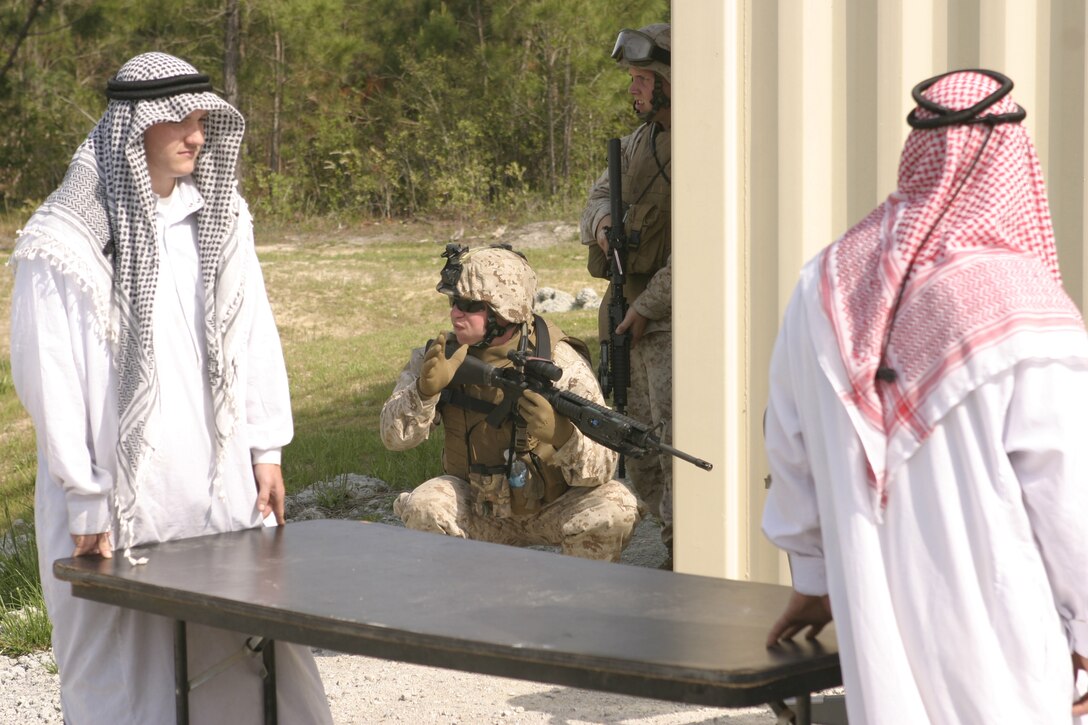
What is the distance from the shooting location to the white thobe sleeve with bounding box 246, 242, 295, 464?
375 cm

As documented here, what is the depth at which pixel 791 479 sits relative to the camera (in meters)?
2.55

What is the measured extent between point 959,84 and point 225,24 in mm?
19054

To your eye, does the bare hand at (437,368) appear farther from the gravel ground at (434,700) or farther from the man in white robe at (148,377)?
the man in white robe at (148,377)

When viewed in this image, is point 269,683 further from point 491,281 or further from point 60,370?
point 491,281

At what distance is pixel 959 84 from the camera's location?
2389 mm

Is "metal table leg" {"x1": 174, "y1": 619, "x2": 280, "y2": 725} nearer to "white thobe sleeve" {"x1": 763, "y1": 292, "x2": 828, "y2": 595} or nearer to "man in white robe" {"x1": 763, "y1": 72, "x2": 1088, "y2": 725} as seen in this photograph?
"white thobe sleeve" {"x1": 763, "y1": 292, "x2": 828, "y2": 595}

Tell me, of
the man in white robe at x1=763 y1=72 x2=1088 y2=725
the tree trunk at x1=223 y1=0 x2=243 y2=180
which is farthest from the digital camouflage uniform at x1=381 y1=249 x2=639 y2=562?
the tree trunk at x1=223 y1=0 x2=243 y2=180

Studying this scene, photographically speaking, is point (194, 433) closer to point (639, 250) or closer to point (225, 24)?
point (639, 250)

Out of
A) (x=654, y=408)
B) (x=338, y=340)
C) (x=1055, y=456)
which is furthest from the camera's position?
(x=338, y=340)

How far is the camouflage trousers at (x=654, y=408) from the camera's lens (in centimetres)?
579

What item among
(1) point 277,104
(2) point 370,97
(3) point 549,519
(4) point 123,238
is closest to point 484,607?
(4) point 123,238

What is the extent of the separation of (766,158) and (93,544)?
7.74 feet

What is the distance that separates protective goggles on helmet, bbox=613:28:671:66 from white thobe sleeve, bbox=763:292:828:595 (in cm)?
330

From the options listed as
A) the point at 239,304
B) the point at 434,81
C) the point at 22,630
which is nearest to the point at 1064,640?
the point at 239,304
